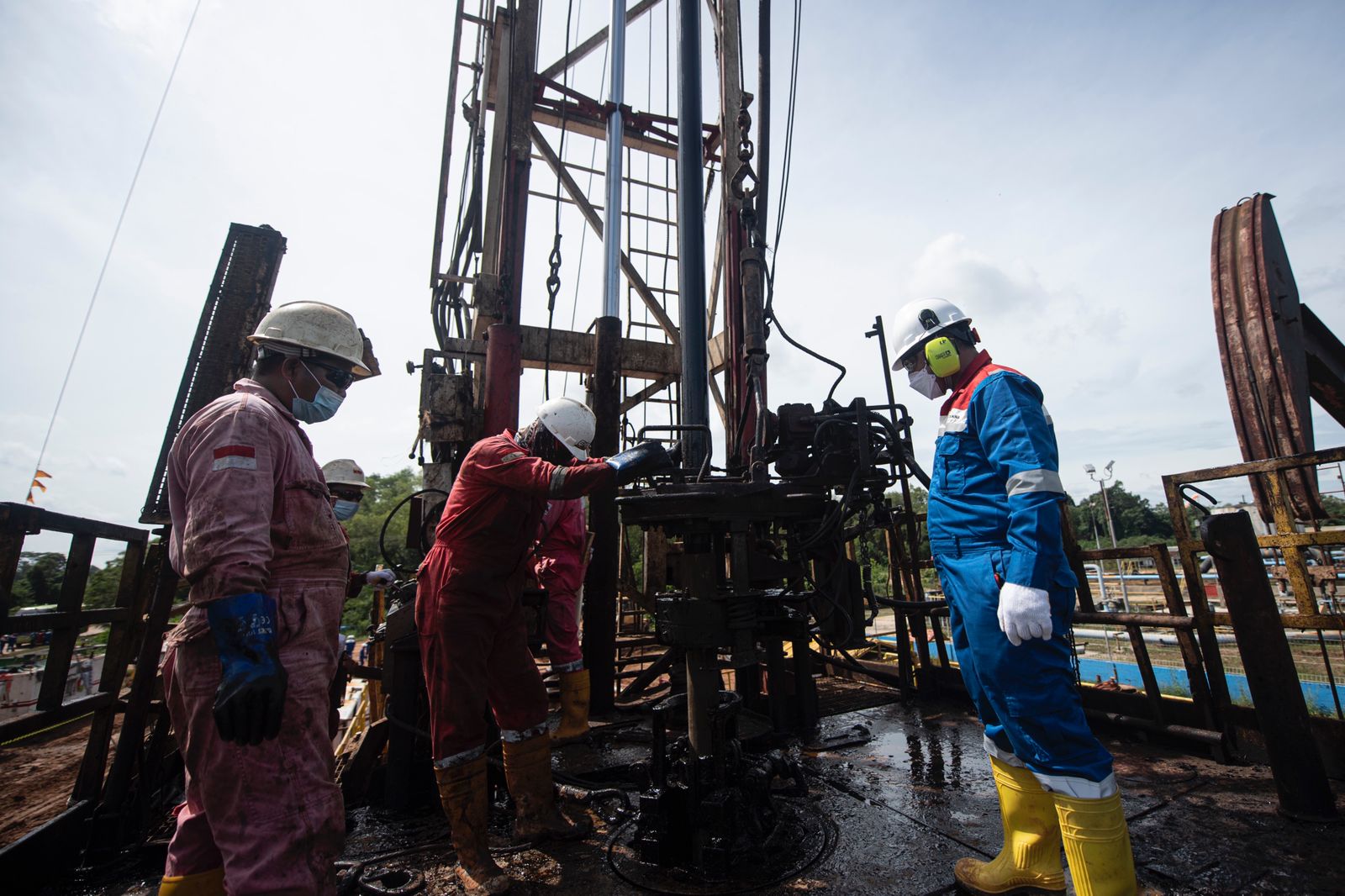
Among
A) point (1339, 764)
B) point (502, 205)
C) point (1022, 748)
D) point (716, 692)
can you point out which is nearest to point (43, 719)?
point (716, 692)

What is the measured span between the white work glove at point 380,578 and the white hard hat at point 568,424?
1549 millimetres

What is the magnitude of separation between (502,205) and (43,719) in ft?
15.6

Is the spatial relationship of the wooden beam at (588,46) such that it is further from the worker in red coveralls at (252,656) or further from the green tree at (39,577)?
the green tree at (39,577)

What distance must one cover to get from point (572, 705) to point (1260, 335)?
6.43 m

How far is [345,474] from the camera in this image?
15.4 ft

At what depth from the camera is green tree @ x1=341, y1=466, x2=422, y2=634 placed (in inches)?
1360

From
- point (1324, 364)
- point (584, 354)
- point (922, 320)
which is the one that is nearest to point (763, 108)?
point (922, 320)

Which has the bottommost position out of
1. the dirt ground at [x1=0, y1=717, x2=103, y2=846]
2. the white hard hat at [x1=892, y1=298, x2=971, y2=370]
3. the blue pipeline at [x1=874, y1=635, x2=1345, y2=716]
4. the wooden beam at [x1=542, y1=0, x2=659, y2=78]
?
the blue pipeline at [x1=874, y1=635, x2=1345, y2=716]

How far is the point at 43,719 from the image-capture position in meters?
2.27

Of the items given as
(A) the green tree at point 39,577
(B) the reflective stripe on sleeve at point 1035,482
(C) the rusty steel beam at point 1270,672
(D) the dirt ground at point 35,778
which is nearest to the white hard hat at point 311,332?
(B) the reflective stripe on sleeve at point 1035,482

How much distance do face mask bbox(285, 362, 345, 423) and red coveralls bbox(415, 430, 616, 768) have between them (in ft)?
2.59

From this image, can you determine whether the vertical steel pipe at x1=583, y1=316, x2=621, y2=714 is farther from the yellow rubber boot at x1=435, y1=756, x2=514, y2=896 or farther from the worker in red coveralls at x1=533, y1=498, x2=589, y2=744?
the yellow rubber boot at x1=435, y1=756, x2=514, y2=896

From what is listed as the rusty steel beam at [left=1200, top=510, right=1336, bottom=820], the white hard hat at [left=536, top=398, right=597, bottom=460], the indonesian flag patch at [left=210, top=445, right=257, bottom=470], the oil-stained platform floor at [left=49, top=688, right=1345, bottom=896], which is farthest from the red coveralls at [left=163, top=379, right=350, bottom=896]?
the rusty steel beam at [left=1200, top=510, right=1336, bottom=820]

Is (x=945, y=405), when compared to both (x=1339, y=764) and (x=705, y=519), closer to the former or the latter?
(x=705, y=519)
